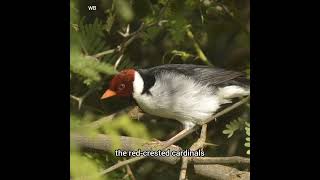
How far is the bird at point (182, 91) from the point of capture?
63.6 inches

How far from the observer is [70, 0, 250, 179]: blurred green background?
1503 mm

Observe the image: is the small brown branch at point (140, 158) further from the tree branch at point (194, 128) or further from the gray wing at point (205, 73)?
the gray wing at point (205, 73)

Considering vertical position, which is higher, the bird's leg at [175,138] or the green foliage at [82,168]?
the bird's leg at [175,138]

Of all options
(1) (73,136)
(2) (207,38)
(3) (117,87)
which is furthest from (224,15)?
(1) (73,136)

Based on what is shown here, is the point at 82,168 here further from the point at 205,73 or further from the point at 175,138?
the point at 205,73

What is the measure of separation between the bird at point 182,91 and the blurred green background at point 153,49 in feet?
0.07

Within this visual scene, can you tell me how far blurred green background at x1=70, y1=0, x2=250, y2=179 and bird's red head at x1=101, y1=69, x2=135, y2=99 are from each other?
0.02 m

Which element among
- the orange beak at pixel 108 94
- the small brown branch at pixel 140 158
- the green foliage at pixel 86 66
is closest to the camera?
the green foliage at pixel 86 66

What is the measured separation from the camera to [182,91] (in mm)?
1641

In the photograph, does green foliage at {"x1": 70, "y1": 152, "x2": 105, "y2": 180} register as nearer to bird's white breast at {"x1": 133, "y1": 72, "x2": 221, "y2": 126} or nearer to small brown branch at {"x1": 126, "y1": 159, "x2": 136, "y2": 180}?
small brown branch at {"x1": 126, "y1": 159, "x2": 136, "y2": 180}

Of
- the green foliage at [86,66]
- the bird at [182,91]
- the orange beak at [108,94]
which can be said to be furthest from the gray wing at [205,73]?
the green foliage at [86,66]

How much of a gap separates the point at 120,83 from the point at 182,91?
0.55 ft

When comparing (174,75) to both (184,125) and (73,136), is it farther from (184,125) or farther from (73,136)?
(73,136)
